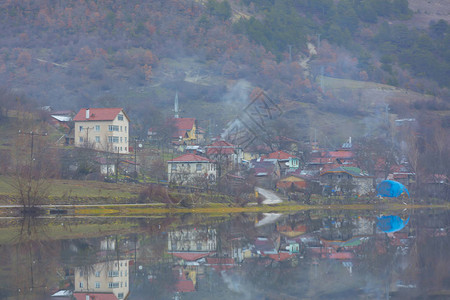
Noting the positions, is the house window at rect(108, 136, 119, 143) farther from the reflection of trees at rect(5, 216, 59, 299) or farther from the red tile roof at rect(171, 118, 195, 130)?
the reflection of trees at rect(5, 216, 59, 299)

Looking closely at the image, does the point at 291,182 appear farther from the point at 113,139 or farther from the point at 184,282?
the point at 184,282

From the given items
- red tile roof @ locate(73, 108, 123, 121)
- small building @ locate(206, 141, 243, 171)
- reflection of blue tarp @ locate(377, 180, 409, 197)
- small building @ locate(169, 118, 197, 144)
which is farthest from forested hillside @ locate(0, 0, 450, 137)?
reflection of blue tarp @ locate(377, 180, 409, 197)

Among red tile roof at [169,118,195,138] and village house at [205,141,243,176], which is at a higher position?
red tile roof at [169,118,195,138]

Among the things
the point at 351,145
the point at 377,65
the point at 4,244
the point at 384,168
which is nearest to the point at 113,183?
the point at 4,244

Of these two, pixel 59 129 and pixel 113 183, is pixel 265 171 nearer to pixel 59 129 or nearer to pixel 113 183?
pixel 113 183

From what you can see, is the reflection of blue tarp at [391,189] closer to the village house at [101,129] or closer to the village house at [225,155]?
the village house at [225,155]
